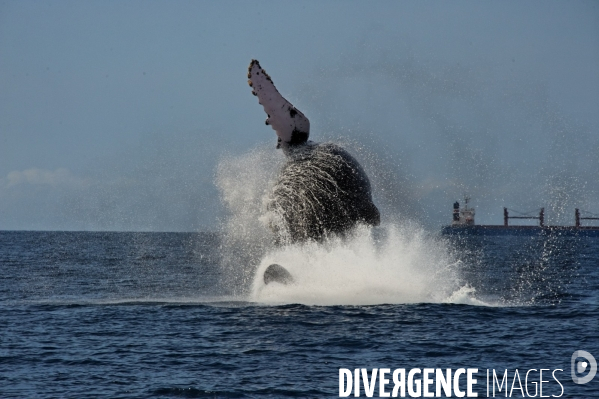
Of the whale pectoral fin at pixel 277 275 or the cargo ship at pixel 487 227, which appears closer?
the whale pectoral fin at pixel 277 275

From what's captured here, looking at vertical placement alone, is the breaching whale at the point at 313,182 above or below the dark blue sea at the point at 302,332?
above

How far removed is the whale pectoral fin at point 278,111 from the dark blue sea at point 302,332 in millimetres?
3262

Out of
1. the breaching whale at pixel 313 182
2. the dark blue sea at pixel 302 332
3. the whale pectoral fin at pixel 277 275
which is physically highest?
the breaching whale at pixel 313 182

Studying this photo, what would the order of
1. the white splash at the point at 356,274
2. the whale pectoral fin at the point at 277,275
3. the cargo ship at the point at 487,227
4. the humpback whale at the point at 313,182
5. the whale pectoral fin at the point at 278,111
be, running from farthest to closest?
the cargo ship at the point at 487,227 → the white splash at the point at 356,274 → the whale pectoral fin at the point at 277,275 → the humpback whale at the point at 313,182 → the whale pectoral fin at the point at 278,111

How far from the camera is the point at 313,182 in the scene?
21391 millimetres

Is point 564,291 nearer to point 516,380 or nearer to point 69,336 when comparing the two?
point 516,380

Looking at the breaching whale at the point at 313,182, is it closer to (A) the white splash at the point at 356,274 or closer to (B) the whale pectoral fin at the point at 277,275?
(A) the white splash at the point at 356,274

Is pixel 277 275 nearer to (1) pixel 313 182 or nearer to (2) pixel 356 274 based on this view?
(2) pixel 356 274

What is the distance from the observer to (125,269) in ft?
166

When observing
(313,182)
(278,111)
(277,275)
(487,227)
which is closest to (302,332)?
(277,275)

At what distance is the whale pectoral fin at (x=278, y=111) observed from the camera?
68.3 ft

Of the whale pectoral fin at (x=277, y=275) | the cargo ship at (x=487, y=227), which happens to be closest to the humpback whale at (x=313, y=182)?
the whale pectoral fin at (x=277, y=275)

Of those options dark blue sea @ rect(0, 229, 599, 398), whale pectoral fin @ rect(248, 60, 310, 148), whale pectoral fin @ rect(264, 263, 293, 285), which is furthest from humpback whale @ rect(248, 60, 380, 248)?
whale pectoral fin @ rect(264, 263, 293, 285)

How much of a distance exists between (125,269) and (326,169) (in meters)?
32.2
